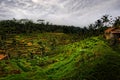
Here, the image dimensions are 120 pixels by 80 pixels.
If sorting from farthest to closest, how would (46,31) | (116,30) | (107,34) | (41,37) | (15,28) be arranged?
(46,31), (15,28), (41,37), (107,34), (116,30)

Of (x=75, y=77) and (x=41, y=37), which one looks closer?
(x=75, y=77)

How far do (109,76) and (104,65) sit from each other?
9.15 ft

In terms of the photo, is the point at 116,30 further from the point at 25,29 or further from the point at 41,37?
the point at 25,29

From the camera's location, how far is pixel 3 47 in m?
86.1

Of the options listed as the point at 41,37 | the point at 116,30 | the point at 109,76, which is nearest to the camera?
the point at 109,76

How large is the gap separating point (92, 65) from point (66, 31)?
112m

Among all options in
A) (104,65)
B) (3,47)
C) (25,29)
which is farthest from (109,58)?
(25,29)

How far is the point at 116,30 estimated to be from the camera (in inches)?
2419

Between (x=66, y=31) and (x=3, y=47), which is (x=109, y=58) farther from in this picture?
(x=66, y=31)

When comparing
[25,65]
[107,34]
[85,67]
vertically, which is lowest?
[25,65]

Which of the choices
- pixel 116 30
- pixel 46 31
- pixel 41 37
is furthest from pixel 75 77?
pixel 46 31

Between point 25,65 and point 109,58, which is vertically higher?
point 109,58

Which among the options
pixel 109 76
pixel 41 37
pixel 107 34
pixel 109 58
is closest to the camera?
pixel 109 76

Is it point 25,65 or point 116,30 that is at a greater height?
point 116,30
